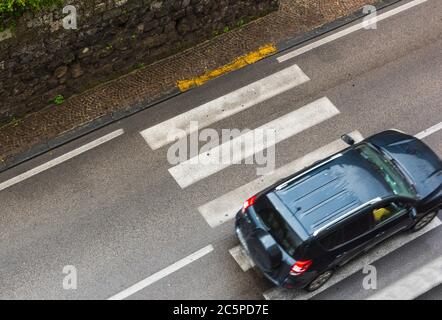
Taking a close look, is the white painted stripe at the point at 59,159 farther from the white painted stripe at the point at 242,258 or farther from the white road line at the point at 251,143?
the white painted stripe at the point at 242,258

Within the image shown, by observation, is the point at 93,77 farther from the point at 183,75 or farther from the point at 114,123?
the point at 183,75

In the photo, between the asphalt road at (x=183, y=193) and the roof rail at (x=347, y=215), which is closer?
the roof rail at (x=347, y=215)

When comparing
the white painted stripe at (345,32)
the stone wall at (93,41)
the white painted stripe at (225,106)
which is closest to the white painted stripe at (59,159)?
the white painted stripe at (225,106)

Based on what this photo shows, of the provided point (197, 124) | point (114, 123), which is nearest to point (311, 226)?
point (197, 124)

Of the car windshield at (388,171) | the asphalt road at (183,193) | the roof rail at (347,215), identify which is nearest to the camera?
the roof rail at (347,215)

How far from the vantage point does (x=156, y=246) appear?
11438 mm

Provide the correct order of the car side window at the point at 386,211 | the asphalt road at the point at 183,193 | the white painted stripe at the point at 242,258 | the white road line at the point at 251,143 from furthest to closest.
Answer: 1. the white road line at the point at 251,143
2. the white painted stripe at the point at 242,258
3. the asphalt road at the point at 183,193
4. the car side window at the point at 386,211

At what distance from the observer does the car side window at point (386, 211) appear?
413 inches

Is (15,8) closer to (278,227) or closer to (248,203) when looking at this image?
(248,203)

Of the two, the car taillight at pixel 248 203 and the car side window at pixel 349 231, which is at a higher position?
the car taillight at pixel 248 203

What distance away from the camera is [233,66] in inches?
560

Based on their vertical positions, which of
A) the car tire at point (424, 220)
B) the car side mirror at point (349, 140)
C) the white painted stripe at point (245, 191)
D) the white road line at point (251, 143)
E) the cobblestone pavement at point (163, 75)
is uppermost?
the cobblestone pavement at point (163, 75)

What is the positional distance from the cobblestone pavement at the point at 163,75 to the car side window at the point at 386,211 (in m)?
5.60

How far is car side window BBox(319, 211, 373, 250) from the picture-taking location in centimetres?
1014
